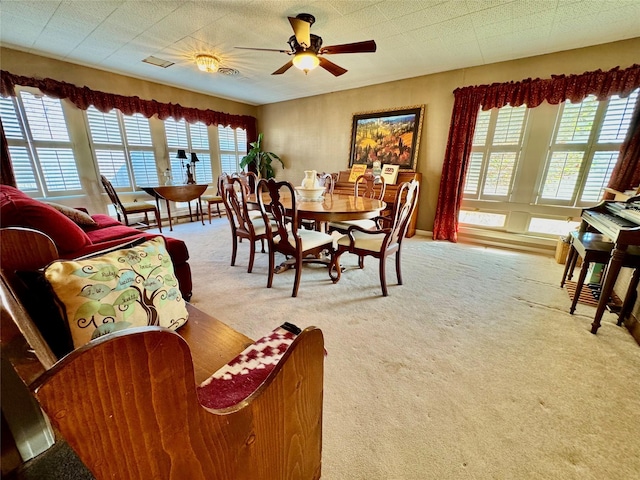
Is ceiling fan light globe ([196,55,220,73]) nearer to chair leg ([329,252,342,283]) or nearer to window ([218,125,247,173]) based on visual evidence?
window ([218,125,247,173])

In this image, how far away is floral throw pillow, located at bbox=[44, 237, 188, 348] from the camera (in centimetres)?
76

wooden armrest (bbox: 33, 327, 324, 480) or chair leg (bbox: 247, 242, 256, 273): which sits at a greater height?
wooden armrest (bbox: 33, 327, 324, 480)

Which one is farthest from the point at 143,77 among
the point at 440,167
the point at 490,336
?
the point at 490,336

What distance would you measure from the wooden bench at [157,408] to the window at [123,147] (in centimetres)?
445

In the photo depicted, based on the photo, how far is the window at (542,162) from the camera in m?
2.93

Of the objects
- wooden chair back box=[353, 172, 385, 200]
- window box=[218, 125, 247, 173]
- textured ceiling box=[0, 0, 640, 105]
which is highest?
textured ceiling box=[0, 0, 640, 105]

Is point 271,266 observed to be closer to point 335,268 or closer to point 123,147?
point 335,268

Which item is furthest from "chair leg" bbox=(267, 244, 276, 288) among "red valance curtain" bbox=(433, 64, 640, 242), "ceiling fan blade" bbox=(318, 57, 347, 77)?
"red valance curtain" bbox=(433, 64, 640, 242)

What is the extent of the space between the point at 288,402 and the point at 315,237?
180cm

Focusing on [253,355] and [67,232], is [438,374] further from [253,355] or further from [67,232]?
[67,232]

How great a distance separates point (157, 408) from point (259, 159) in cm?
585

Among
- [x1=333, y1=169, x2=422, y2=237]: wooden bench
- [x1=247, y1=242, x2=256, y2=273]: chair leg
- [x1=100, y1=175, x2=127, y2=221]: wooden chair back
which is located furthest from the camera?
[x1=333, y1=169, x2=422, y2=237]: wooden bench

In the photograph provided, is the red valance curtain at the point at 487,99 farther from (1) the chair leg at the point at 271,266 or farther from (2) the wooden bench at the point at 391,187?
(1) the chair leg at the point at 271,266

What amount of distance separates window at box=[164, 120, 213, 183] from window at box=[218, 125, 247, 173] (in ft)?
1.04
